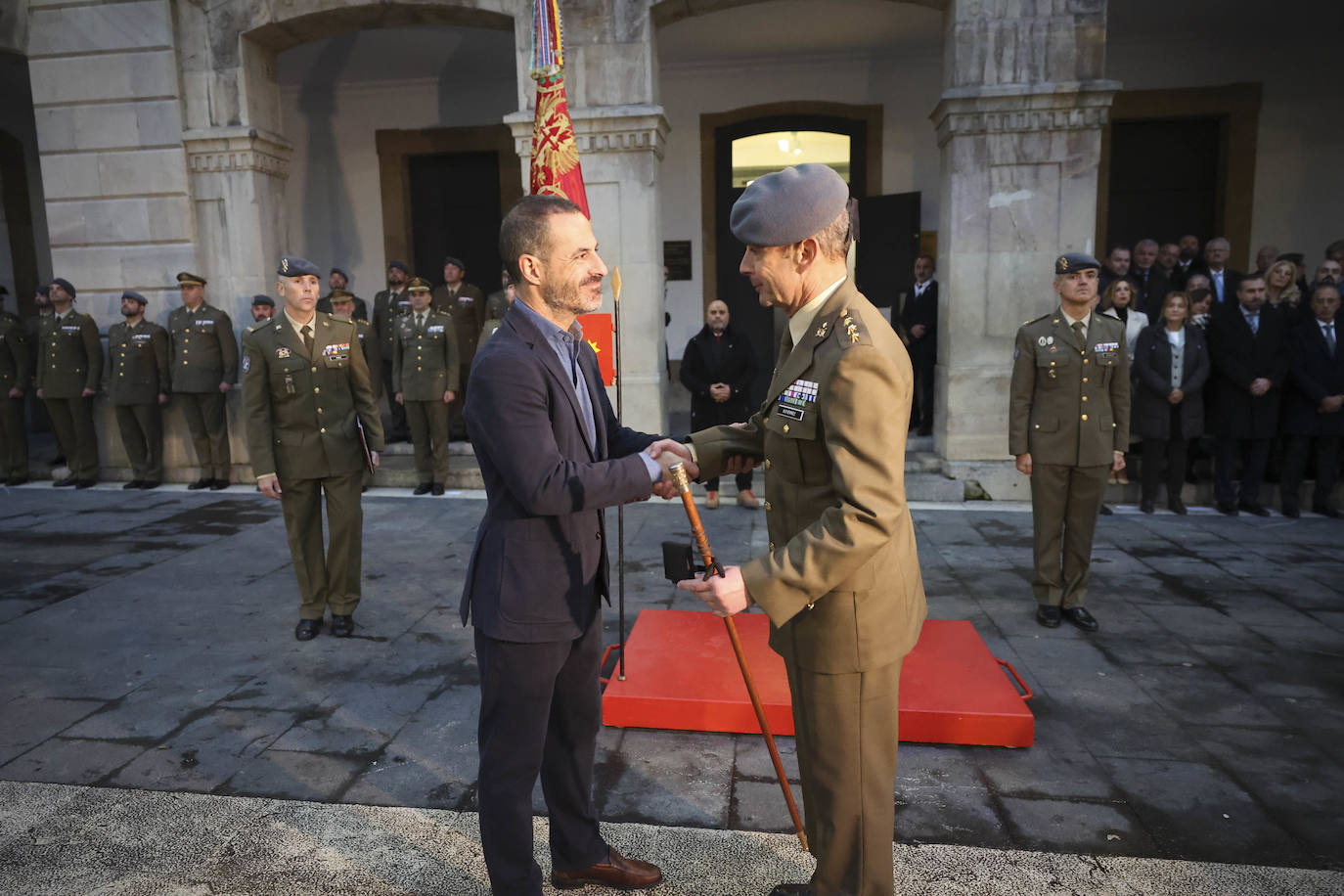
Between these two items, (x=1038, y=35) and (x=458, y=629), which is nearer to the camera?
(x=458, y=629)

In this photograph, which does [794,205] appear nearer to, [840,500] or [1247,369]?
[840,500]

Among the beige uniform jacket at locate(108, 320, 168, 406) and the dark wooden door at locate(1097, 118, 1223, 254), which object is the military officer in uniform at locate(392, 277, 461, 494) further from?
the dark wooden door at locate(1097, 118, 1223, 254)

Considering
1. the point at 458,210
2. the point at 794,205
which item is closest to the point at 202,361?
the point at 458,210

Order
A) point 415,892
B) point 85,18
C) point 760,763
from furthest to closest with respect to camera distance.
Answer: point 85,18
point 760,763
point 415,892

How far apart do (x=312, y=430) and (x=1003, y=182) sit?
595 cm

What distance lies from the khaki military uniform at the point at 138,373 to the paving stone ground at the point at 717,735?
2.45 meters

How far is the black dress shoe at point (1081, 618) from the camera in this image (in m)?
4.43

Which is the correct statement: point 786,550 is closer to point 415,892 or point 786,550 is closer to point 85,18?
point 415,892

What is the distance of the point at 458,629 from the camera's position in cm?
452

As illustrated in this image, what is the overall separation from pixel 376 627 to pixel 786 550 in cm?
343

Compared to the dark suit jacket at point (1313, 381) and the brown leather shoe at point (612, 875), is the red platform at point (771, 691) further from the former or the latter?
the dark suit jacket at point (1313, 381)

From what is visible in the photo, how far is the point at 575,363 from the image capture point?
221 centimetres

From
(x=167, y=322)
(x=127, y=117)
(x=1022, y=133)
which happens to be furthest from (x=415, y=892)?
(x=127, y=117)

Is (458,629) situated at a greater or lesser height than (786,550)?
lesser
